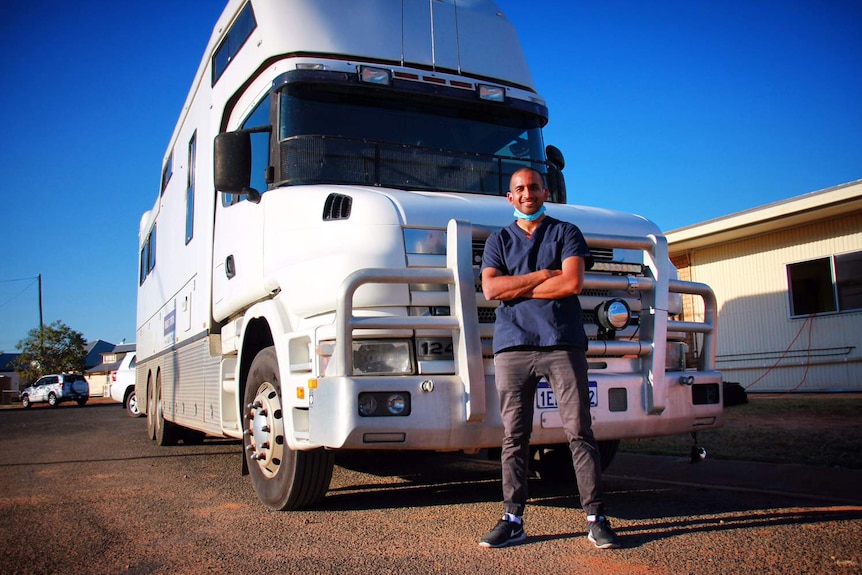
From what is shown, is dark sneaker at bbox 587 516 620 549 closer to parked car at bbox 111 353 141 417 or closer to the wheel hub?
the wheel hub

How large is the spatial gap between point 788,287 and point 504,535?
12007 mm

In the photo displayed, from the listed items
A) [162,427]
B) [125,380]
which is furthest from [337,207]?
[125,380]

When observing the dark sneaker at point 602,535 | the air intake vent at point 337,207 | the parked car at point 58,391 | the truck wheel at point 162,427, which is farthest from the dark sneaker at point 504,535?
the parked car at point 58,391

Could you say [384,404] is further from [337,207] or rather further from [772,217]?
[772,217]

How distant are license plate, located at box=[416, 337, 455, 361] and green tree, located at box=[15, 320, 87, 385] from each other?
65.1 meters

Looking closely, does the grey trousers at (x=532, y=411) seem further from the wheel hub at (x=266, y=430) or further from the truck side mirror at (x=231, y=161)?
the truck side mirror at (x=231, y=161)

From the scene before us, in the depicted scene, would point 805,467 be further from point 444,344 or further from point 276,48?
point 276,48

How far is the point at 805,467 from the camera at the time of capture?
237 inches

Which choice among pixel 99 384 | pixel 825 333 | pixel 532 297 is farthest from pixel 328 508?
pixel 99 384

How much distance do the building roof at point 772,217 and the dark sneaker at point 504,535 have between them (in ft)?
34.4

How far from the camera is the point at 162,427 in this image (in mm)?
10688

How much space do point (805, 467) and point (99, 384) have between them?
69087 millimetres

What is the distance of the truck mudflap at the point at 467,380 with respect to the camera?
417cm

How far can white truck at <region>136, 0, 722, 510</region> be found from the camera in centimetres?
430
